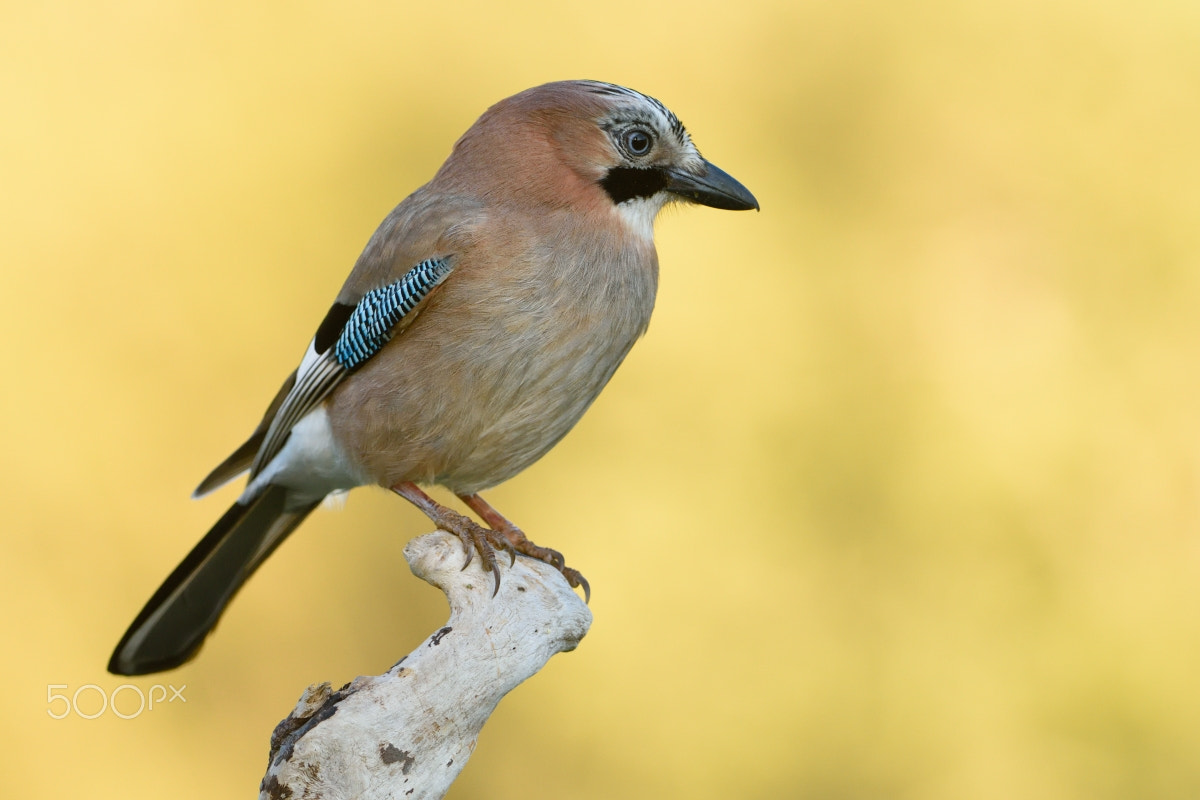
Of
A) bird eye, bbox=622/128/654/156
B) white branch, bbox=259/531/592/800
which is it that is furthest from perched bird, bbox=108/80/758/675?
white branch, bbox=259/531/592/800

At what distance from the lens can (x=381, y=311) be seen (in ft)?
11.3

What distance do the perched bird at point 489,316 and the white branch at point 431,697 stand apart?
0.13 m

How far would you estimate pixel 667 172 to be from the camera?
3.52 meters

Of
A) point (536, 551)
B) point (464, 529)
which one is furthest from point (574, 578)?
point (464, 529)

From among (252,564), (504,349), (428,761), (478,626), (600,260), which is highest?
(600,260)

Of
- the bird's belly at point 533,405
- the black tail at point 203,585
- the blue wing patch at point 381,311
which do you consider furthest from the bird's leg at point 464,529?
the black tail at point 203,585

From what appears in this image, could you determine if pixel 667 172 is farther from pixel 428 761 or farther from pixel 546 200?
pixel 428 761

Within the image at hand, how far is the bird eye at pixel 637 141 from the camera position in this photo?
135 inches

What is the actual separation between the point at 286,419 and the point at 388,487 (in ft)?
1.55

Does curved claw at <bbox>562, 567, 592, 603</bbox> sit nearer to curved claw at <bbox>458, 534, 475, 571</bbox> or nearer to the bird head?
curved claw at <bbox>458, 534, 475, 571</bbox>

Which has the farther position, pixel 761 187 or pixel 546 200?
pixel 761 187

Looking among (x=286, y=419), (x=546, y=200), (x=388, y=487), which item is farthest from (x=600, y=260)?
(x=286, y=419)

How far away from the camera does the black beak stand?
138 inches

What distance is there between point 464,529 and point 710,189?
1.25 metres
